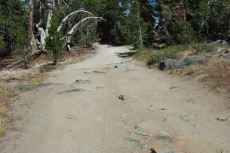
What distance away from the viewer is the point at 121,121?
536 cm

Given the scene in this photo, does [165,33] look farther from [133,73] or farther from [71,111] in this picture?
[71,111]

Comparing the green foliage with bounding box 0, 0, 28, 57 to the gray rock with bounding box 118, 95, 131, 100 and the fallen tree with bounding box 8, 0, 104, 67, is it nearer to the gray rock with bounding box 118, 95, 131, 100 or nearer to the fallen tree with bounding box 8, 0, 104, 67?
the fallen tree with bounding box 8, 0, 104, 67

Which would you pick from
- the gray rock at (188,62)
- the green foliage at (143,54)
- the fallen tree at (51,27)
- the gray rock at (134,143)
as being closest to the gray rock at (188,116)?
the gray rock at (134,143)

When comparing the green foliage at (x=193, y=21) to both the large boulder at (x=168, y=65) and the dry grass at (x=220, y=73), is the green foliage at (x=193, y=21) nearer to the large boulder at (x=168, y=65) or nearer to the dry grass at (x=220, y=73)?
the large boulder at (x=168, y=65)

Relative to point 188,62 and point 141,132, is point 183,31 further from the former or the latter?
point 141,132

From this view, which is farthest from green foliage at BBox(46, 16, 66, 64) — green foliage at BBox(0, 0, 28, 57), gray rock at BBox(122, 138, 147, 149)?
gray rock at BBox(122, 138, 147, 149)

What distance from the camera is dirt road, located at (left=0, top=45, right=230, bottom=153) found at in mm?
4109

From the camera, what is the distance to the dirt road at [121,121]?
13.5 feet

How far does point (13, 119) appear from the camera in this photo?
572cm

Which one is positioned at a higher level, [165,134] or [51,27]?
[51,27]

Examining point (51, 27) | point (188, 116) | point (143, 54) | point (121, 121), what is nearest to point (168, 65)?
point (143, 54)

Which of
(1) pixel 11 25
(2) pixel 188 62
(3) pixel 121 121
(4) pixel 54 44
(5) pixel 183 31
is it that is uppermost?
(1) pixel 11 25

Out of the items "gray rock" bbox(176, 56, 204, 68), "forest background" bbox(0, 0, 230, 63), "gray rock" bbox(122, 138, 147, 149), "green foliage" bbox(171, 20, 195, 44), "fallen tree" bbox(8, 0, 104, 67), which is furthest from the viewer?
"fallen tree" bbox(8, 0, 104, 67)

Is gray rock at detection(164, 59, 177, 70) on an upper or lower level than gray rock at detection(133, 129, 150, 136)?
upper
